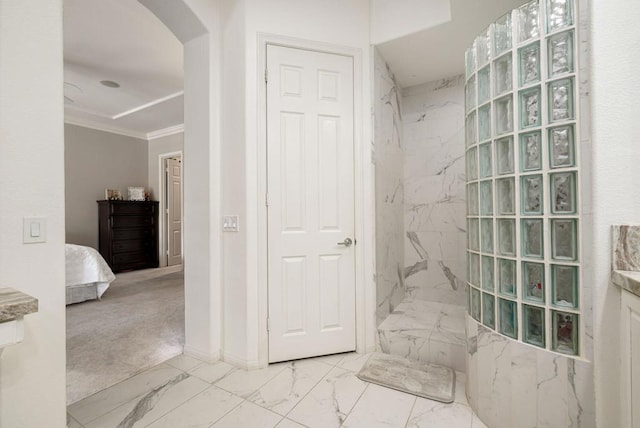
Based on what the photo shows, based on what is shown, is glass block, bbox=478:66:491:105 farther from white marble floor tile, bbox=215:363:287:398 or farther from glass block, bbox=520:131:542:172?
white marble floor tile, bbox=215:363:287:398

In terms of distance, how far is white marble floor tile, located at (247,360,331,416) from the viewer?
5.27 ft

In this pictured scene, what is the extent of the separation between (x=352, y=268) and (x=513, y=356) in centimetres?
113

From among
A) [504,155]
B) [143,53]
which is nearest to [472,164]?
[504,155]

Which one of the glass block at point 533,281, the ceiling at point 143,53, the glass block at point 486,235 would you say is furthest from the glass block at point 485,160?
the ceiling at point 143,53

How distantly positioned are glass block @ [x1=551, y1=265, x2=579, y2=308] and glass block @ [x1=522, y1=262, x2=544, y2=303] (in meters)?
0.04

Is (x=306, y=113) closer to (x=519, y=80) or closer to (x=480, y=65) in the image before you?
(x=480, y=65)

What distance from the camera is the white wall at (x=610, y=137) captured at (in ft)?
3.57

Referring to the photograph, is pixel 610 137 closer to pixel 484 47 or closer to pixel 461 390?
pixel 484 47

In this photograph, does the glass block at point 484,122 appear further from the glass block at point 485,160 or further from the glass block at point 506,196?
the glass block at point 506,196

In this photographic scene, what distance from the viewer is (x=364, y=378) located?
1.84 metres

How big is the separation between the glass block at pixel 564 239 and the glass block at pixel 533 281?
0.09 meters

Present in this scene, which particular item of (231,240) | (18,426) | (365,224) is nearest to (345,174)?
(365,224)

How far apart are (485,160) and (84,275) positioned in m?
4.48

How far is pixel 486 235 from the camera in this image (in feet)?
4.90
